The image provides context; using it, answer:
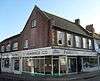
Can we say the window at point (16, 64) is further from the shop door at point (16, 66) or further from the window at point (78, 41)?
the window at point (78, 41)

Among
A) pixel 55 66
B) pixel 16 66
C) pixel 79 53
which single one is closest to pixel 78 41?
pixel 79 53

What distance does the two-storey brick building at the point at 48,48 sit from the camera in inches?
933

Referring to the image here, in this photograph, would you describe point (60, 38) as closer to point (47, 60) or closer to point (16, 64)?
point (47, 60)

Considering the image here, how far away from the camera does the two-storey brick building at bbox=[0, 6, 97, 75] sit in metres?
23.7

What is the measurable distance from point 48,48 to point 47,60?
1.73 m

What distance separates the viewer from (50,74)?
23.1 m

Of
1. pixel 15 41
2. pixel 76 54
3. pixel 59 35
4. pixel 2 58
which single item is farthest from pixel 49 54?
pixel 2 58

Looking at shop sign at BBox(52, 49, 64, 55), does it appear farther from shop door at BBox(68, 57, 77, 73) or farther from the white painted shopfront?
shop door at BBox(68, 57, 77, 73)

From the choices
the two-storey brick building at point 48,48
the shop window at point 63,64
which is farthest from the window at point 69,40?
the shop window at point 63,64

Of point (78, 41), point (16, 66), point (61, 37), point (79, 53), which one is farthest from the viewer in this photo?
point (16, 66)

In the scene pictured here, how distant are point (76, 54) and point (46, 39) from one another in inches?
212

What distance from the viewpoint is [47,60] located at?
2377 centimetres

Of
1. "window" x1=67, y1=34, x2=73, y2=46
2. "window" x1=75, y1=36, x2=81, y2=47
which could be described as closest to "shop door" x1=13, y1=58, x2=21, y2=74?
"window" x1=67, y1=34, x2=73, y2=46

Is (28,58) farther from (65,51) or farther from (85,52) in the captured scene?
(85,52)
